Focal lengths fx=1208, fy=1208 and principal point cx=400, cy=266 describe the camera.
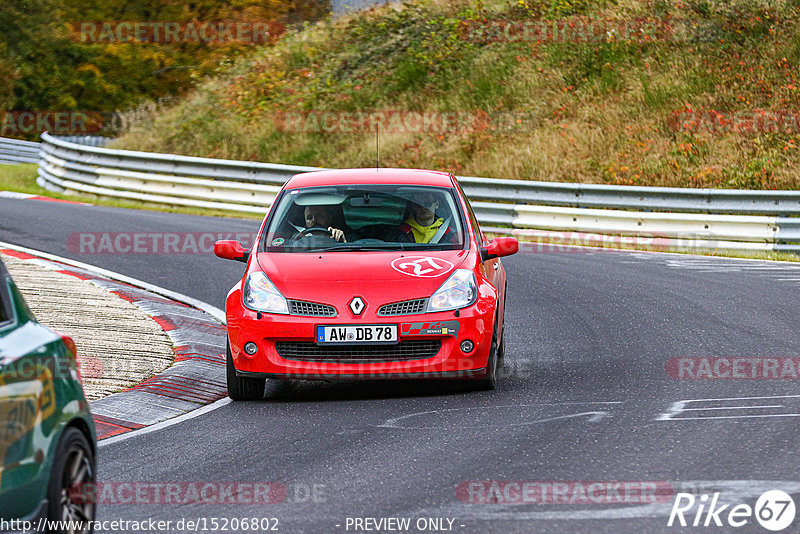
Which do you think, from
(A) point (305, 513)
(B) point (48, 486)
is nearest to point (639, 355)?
(A) point (305, 513)

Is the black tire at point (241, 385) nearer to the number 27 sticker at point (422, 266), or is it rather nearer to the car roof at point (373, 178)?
the number 27 sticker at point (422, 266)

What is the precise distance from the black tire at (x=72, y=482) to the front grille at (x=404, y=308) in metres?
3.63

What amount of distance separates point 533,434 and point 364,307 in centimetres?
174

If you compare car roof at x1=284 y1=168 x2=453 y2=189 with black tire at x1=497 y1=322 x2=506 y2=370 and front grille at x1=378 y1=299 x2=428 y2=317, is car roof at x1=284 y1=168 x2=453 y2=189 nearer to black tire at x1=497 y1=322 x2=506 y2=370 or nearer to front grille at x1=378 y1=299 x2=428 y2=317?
black tire at x1=497 y1=322 x2=506 y2=370

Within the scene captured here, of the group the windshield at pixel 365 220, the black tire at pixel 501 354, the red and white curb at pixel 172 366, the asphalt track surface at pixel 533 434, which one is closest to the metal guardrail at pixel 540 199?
the asphalt track surface at pixel 533 434

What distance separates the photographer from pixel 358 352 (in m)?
8.54

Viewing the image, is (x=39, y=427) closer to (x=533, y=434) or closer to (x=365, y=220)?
(x=533, y=434)

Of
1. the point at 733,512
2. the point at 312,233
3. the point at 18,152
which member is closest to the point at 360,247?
the point at 312,233

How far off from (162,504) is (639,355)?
538 centimetres

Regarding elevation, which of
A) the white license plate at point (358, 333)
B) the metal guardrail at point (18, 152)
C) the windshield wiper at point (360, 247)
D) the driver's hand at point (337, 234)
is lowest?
the metal guardrail at point (18, 152)

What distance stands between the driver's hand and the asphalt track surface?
1142 millimetres

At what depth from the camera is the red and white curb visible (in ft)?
27.4

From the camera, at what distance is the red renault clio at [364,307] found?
8.54 meters

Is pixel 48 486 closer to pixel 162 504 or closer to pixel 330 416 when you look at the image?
pixel 162 504
